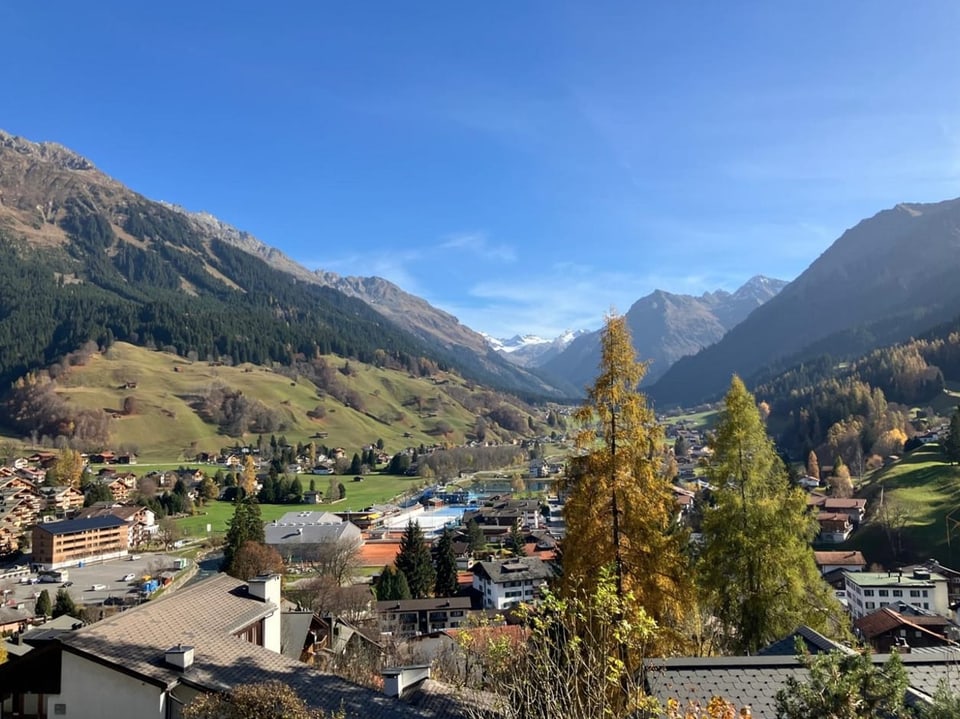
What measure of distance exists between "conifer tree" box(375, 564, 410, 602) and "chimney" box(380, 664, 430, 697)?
51.7 metres

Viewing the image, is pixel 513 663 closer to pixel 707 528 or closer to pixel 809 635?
pixel 809 635

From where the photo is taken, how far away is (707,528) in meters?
19.3

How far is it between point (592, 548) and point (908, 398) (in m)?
209

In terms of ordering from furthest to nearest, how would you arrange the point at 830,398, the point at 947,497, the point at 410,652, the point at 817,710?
the point at 830,398, the point at 947,497, the point at 410,652, the point at 817,710

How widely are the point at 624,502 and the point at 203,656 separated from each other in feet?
30.7

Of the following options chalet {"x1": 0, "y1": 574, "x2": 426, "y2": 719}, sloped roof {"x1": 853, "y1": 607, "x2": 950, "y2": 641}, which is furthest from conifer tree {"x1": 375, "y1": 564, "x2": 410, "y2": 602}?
chalet {"x1": 0, "y1": 574, "x2": 426, "y2": 719}

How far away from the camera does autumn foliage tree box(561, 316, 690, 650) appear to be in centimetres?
1503

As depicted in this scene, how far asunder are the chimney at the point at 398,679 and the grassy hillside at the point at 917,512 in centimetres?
7539

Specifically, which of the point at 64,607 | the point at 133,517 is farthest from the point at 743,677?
the point at 133,517

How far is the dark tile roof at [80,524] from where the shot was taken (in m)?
96.4

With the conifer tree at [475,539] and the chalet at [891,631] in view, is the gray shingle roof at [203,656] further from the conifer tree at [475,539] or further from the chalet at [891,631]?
the conifer tree at [475,539]

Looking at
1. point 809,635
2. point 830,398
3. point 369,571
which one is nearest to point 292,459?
point 369,571

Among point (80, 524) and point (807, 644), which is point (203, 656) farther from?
point (80, 524)

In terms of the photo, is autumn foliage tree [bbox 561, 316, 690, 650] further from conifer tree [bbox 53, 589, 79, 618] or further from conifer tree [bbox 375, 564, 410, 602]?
conifer tree [bbox 53, 589, 79, 618]
